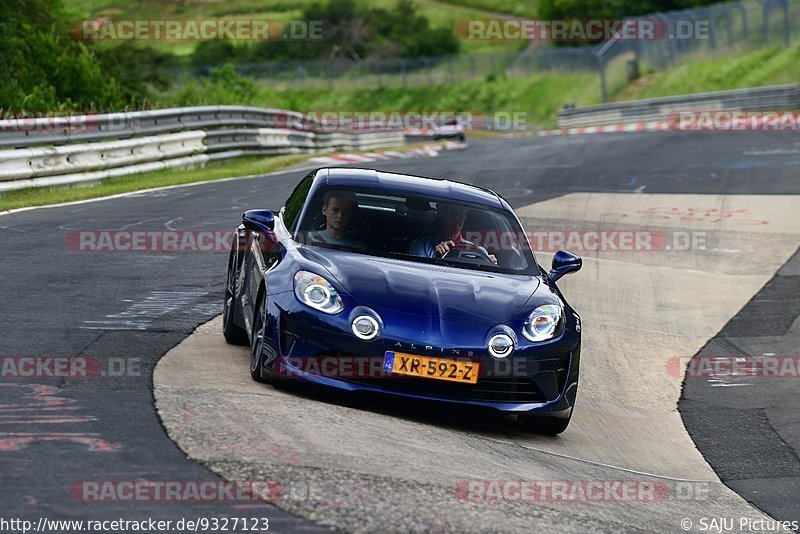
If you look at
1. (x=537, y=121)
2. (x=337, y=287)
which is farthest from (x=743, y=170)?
(x=537, y=121)

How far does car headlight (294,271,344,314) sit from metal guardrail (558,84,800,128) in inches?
1529

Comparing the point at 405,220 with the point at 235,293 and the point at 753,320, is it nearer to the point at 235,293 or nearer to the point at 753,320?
the point at 235,293

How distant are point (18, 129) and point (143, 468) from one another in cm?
1320

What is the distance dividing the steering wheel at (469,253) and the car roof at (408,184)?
16.7 inches

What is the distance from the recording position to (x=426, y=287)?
24.0 feet

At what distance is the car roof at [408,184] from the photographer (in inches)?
336

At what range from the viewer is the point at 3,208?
15609mm

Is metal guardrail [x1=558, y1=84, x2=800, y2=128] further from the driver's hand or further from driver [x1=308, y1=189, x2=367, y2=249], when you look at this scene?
driver [x1=308, y1=189, x2=367, y2=249]

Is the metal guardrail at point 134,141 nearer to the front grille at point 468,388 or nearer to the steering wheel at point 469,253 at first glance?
the steering wheel at point 469,253

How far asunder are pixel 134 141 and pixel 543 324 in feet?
50.0
